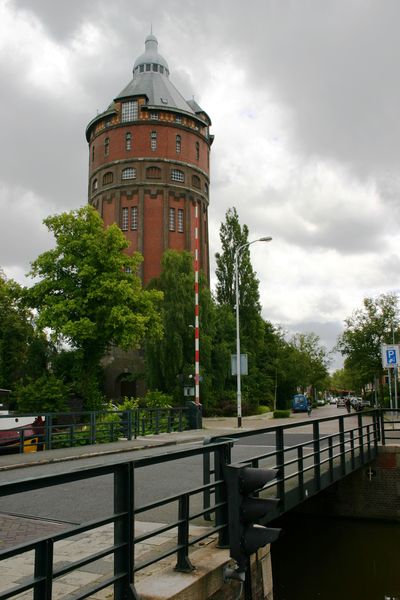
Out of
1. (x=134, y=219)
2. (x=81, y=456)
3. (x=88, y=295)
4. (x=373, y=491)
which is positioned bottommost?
(x=373, y=491)

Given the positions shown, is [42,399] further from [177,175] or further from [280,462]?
[177,175]

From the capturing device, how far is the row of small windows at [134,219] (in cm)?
5009

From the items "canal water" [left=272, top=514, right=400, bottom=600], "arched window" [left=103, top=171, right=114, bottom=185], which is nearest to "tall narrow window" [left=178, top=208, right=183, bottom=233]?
"arched window" [left=103, top=171, right=114, bottom=185]

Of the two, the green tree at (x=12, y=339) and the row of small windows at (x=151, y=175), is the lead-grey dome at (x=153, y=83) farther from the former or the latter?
the green tree at (x=12, y=339)

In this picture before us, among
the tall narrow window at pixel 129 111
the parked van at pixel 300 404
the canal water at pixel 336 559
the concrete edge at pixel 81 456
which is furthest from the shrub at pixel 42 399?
the parked van at pixel 300 404

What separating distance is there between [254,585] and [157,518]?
1.60 metres

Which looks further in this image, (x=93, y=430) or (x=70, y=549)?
(x=93, y=430)

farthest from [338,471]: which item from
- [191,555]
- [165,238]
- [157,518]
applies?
[165,238]

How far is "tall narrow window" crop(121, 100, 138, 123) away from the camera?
52.0 metres

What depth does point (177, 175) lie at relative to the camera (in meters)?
51.6

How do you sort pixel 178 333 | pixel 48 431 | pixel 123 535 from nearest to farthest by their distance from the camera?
pixel 123 535
pixel 48 431
pixel 178 333

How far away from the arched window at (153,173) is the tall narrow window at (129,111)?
17.2 feet

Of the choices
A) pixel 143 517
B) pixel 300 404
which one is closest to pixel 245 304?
pixel 300 404

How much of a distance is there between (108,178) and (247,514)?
50265mm
